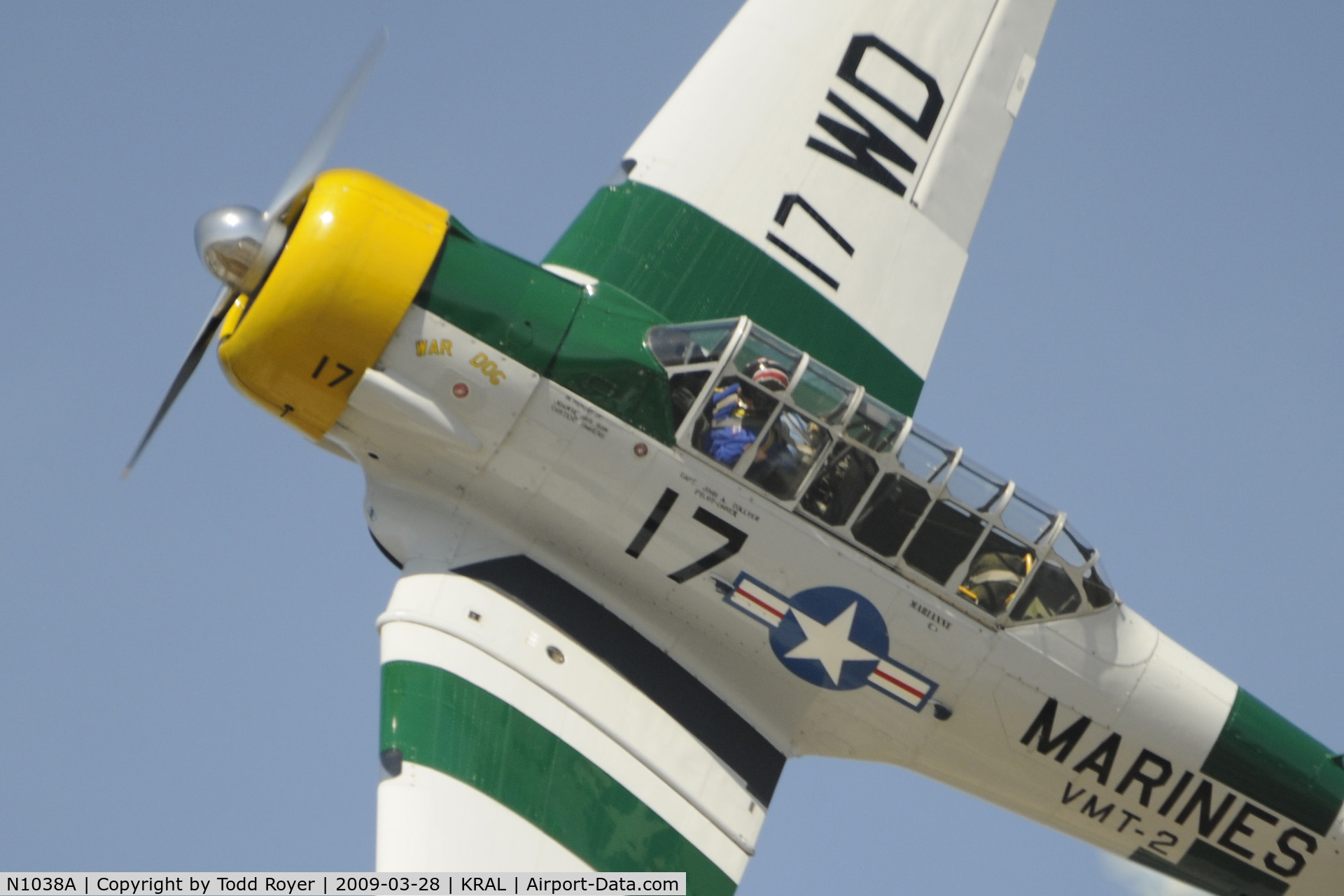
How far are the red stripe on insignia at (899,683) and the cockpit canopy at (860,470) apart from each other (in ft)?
2.57

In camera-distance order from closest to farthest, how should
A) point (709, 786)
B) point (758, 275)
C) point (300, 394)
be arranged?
point (300, 394), point (709, 786), point (758, 275)

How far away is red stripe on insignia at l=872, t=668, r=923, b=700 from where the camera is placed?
37.5ft

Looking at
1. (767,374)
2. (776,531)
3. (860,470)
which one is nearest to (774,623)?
(776,531)

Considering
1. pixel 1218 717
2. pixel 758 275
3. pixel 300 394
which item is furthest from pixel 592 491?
pixel 1218 717

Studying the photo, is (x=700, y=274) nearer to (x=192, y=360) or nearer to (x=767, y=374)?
(x=767, y=374)

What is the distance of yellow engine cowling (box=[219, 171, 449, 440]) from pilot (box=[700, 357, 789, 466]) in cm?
230

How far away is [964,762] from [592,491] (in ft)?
12.2

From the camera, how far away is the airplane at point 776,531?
35.4 ft

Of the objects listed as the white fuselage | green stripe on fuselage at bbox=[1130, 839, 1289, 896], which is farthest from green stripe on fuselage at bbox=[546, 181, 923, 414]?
green stripe on fuselage at bbox=[1130, 839, 1289, 896]

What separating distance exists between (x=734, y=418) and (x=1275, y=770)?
509 centimetres

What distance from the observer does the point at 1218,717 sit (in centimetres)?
1163

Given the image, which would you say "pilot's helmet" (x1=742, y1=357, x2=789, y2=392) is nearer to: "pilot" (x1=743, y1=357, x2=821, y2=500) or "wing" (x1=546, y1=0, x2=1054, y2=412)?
"pilot" (x1=743, y1=357, x2=821, y2=500)

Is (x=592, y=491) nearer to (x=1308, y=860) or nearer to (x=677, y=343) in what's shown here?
(x=677, y=343)

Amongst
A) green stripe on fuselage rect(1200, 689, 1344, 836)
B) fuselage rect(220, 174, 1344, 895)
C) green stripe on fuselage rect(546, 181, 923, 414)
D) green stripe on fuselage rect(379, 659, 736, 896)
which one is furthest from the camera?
green stripe on fuselage rect(546, 181, 923, 414)
